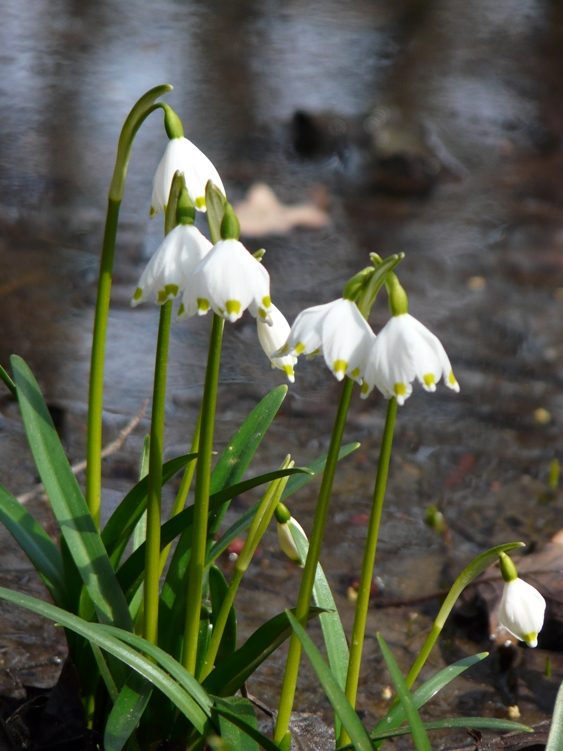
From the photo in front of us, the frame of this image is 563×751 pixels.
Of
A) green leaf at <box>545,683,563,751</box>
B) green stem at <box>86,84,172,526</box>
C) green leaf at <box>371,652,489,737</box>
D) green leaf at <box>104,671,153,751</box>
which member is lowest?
green leaf at <box>371,652,489,737</box>

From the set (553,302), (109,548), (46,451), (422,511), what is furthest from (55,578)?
(553,302)

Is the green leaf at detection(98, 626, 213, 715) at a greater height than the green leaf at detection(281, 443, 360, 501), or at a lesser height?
lesser

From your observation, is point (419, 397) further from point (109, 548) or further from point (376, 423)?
point (109, 548)

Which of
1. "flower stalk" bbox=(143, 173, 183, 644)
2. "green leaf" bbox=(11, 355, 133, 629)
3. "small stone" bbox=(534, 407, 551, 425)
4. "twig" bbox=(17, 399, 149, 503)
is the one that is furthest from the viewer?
"small stone" bbox=(534, 407, 551, 425)

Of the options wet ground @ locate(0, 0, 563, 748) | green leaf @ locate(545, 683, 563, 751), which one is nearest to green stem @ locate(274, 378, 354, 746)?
green leaf @ locate(545, 683, 563, 751)

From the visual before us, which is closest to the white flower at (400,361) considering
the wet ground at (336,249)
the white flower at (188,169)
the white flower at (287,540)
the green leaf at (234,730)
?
the white flower at (188,169)

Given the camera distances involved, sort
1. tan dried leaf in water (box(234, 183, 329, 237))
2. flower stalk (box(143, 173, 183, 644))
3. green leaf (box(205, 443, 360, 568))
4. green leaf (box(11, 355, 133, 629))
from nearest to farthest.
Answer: flower stalk (box(143, 173, 183, 644)), green leaf (box(11, 355, 133, 629)), green leaf (box(205, 443, 360, 568)), tan dried leaf in water (box(234, 183, 329, 237))

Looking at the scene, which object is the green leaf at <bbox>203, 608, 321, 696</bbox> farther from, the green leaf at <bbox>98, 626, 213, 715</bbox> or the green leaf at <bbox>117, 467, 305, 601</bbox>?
the green leaf at <bbox>117, 467, 305, 601</bbox>
